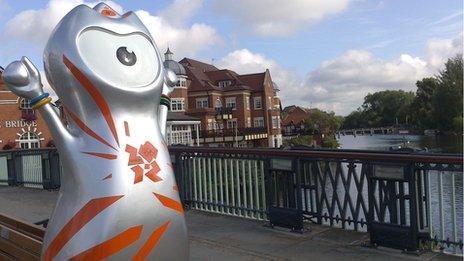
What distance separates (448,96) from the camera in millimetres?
73188

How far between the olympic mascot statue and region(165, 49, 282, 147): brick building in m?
48.5

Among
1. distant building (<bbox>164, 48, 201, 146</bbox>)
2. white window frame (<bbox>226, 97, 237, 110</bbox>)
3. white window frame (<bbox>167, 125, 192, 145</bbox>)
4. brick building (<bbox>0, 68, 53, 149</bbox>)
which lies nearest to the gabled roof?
white window frame (<bbox>226, 97, 237, 110</bbox>)

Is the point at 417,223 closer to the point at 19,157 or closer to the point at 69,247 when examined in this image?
the point at 69,247

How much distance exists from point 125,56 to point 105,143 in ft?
2.18

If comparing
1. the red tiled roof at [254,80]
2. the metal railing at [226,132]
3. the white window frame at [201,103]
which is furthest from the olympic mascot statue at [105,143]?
the red tiled roof at [254,80]

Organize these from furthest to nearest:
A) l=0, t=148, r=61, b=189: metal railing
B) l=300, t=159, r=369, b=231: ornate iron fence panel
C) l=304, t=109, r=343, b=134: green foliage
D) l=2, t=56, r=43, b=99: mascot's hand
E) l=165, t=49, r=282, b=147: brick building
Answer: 1. l=304, t=109, r=343, b=134: green foliage
2. l=165, t=49, r=282, b=147: brick building
3. l=0, t=148, r=61, b=189: metal railing
4. l=300, t=159, r=369, b=231: ornate iron fence panel
5. l=2, t=56, r=43, b=99: mascot's hand

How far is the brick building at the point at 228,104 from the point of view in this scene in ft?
178

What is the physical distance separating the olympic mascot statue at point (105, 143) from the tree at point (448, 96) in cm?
7346

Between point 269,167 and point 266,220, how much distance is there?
0.82m

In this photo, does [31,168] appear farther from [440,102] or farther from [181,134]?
[440,102]

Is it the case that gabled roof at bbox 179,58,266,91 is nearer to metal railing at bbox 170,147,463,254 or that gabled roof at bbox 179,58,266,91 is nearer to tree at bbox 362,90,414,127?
metal railing at bbox 170,147,463,254

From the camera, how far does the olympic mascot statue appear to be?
3.38 metres

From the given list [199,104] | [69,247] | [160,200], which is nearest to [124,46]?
[160,200]

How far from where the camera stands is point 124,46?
3703mm
